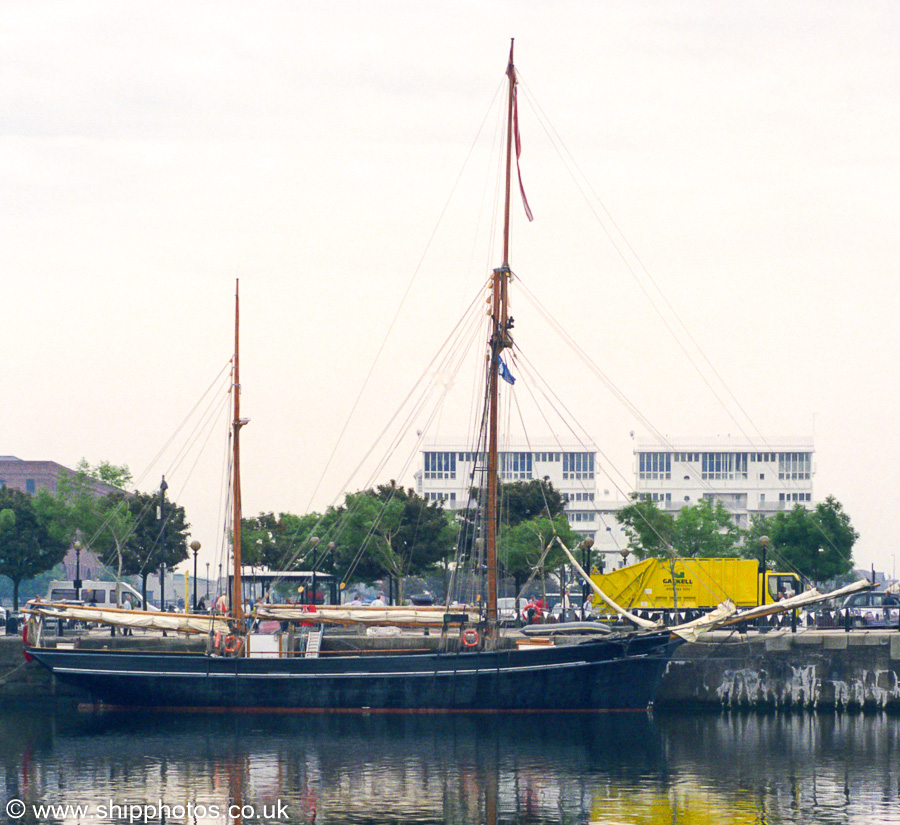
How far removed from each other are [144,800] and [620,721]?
17354 millimetres

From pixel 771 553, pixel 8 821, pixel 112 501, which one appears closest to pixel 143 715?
pixel 8 821

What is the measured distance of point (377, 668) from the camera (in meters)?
43.2

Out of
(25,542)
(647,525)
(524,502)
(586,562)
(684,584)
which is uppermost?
(524,502)

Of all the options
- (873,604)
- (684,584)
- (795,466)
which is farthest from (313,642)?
(795,466)

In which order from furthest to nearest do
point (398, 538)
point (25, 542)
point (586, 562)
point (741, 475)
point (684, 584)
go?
point (741, 475) → point (398, 538) → point (25, 542) → point (684, 584) → point (586, 562)

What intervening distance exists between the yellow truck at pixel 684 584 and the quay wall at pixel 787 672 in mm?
10840

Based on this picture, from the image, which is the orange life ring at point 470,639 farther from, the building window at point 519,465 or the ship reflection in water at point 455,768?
the building window at point 519,465

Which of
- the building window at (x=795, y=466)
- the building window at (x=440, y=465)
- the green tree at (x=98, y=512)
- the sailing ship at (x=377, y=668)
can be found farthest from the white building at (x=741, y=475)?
the sailing ship at (x=377, y=668)

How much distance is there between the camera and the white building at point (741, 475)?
183250 mm

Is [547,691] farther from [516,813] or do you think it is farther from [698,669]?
[516,813]

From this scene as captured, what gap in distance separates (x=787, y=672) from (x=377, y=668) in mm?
13644

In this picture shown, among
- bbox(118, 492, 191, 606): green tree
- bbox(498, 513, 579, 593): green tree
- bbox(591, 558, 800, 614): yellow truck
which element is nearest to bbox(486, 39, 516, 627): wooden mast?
bbox(591, 558, 800, 614): yellow truck

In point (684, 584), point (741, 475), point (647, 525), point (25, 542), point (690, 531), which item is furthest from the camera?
point (741, 475)

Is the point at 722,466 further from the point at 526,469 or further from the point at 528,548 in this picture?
the point at 528,548
